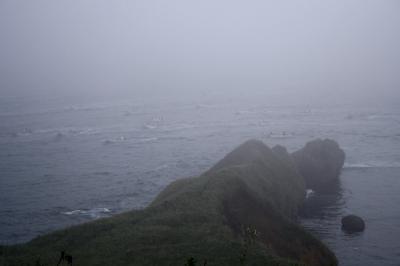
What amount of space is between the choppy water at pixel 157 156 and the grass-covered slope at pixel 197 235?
7718 mm

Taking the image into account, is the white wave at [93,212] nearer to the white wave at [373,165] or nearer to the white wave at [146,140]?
the white wave at [146,140]

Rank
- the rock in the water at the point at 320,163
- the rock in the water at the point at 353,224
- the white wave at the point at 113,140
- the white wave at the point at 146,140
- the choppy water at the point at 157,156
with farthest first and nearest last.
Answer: the white wave at the point at 146,140
the white wave at the point at 113,140
the rock in the water at the point at 320,163
the choppy water at the point at 157,156
the rock in the water at the point at 353,224

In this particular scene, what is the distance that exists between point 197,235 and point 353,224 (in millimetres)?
22012

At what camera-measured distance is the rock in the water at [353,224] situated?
144ft

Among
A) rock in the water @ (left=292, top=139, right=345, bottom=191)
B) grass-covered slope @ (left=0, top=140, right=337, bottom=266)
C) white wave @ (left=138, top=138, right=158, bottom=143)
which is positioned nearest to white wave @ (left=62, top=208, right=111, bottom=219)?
grass-covered slope @ (left=0, top=140, right=337, bottom=266)

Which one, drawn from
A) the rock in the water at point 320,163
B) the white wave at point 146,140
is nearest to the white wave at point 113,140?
the white wave at point 146,140

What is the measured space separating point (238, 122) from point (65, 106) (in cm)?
6127

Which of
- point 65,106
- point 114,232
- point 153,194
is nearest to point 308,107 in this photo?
point 65,106

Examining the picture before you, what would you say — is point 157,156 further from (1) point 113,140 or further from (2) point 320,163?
(2) point 320,163

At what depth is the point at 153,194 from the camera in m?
54.8

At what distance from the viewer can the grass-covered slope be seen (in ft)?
A: 84.2

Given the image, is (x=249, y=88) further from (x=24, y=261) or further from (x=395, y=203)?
(x=24, y=261)

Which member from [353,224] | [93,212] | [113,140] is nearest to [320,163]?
[353,224]

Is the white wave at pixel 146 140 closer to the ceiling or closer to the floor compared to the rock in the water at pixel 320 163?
closer to the ceiling
